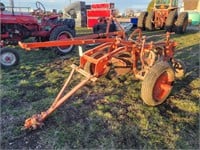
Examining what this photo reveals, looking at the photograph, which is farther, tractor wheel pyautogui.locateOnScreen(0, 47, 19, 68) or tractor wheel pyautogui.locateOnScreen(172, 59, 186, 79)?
tractor wheel pyautogui.locateOnScreen(0, 47, 19, 68)

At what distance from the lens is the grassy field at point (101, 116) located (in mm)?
2918

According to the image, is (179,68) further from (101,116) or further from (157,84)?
(101,116)

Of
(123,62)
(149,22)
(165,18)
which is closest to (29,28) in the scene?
(123,62)

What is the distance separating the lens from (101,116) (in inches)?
136

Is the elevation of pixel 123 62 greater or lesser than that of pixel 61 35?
lesser

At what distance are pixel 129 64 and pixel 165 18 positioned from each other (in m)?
8.99

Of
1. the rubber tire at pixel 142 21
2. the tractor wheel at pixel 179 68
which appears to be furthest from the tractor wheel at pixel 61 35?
the rubber tire at pixel 142 21

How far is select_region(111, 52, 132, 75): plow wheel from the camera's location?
170 inches

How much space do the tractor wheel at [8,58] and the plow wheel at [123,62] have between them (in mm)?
2495

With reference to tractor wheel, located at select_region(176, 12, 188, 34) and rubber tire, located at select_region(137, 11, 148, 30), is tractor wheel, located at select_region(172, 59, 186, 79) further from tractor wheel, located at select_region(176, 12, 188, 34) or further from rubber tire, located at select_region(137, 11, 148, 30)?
rubber tire, located at select_region(137, 11, 148, 30)

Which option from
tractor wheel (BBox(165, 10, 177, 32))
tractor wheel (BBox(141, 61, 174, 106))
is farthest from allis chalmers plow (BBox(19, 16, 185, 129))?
tractor wheel (BBox(165, 10, 177, 32))

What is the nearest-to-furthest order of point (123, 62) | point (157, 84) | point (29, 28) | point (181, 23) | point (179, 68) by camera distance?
point (157, 84) < point (123, 62) < point (179, 68) < point (29, 28) < point (181, 23)

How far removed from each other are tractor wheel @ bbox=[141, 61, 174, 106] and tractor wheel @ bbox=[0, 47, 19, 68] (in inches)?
134

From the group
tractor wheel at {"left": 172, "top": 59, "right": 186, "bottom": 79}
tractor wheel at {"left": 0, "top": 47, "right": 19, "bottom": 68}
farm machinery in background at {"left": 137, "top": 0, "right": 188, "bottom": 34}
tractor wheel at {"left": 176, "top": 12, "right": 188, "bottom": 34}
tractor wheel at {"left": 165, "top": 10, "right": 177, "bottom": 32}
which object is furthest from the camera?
tractor wheel at {"left": 165, "top": 10, "right": 177, "bottom": 32}
